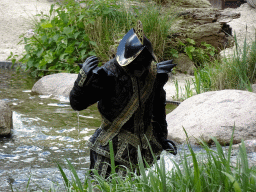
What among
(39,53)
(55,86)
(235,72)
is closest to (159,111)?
(235,72)

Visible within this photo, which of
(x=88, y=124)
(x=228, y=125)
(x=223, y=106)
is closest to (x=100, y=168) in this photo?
(x=228, y=125)

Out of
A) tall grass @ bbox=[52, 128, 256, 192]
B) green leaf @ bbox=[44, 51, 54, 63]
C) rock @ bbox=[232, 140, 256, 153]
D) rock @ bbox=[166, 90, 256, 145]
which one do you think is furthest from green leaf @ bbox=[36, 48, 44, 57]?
tall grass @ bbox=[52, 128, 256, 192]

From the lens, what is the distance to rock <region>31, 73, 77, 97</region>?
7448 mm

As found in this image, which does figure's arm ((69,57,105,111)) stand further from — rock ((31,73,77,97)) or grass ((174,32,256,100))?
rock ((31,73,77,97))

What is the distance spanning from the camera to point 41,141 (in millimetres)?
4758

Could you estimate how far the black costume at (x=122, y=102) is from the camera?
2.21m

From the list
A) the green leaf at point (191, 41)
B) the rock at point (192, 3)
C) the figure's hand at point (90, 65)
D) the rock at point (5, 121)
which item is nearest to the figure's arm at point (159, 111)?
the figure's hand at point (90, 65)

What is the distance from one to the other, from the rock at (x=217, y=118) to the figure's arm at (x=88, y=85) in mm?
2299

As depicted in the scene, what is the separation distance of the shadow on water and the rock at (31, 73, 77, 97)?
0.21 m

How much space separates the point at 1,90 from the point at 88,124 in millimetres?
3037

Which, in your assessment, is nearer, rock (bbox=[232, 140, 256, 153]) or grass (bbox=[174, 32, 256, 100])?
rock (bbox=[232, 140, 256, 153])

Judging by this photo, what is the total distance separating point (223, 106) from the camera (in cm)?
477

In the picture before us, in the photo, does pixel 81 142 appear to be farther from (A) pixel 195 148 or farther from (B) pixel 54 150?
(A) pixel 195 148

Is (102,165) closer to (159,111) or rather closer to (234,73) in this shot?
(159,111)
